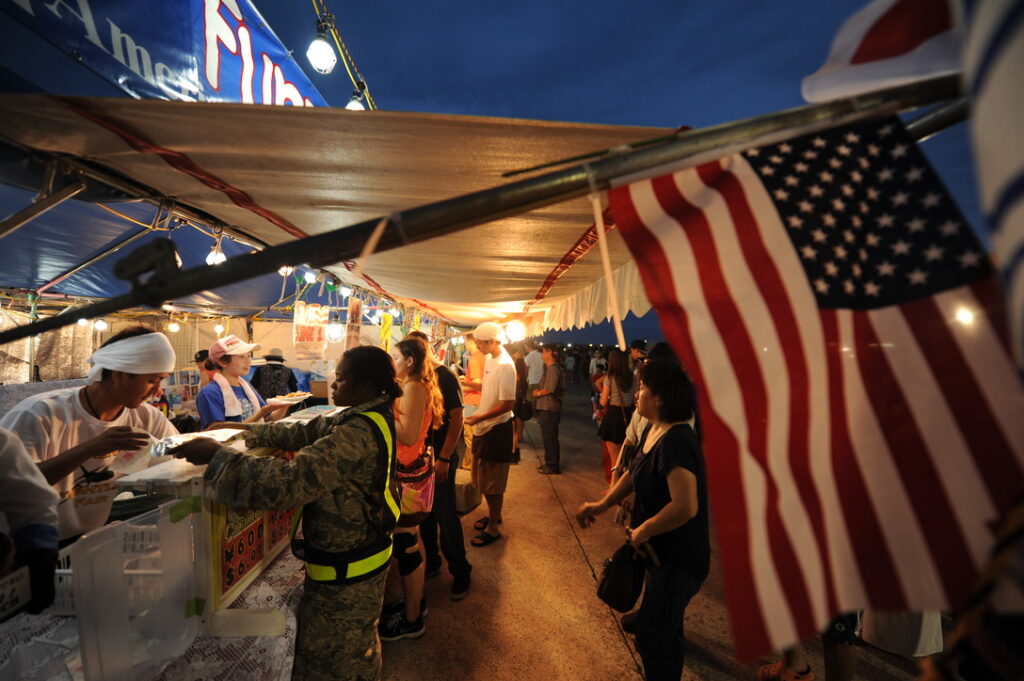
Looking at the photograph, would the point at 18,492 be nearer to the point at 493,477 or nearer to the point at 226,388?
the point at 226,388

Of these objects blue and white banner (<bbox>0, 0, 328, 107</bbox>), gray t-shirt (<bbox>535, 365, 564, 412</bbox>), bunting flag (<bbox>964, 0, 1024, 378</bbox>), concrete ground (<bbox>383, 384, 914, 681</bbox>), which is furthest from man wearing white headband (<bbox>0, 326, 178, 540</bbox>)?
gray t-shirt (<bbox>535, 365, 564, 412</bbox>)

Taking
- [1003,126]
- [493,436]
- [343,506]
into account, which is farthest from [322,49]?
[1003,126]

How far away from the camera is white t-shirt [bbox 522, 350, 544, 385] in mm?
9320

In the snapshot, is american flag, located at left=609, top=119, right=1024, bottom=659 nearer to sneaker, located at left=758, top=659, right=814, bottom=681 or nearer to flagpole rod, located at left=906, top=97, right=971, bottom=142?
flagpole rod, located at left=906, top=97, right=971, bottom=142

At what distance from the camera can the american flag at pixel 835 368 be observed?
883mm

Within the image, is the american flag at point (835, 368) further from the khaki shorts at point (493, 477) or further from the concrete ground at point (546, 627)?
the khaki shorts at point (493, 477)

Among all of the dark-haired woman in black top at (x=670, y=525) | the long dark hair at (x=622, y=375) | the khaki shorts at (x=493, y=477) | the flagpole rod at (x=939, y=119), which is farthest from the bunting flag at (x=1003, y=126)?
the long dark hair at (x=622, y=375)

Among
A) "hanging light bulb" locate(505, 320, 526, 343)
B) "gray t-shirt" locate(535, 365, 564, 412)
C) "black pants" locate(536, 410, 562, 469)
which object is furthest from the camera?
"hanging light bulb" locate(505, 320, 526, 343)

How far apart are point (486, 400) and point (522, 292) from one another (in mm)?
2067

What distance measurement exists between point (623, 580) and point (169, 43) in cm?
434

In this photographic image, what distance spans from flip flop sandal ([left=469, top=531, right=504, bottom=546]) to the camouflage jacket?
299 centimetres

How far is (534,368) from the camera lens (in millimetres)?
9422

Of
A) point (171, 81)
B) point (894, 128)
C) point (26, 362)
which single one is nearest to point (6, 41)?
point (171, 81)

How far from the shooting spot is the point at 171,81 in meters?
2.21
